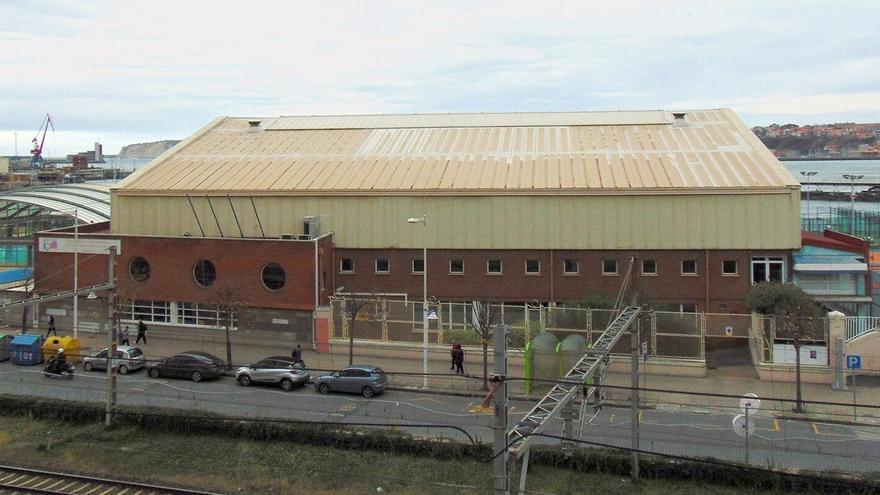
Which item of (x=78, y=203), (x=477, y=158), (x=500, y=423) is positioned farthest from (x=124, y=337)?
(x=500, y=423)

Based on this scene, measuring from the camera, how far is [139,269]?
4300 centimetres

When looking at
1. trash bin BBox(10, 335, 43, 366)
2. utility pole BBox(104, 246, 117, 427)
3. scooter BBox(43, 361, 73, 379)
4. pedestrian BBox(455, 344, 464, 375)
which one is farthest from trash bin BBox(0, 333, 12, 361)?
pedestrian BBox(455, 344, 464, 375)

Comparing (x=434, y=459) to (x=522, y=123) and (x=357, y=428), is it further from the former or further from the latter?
(x=522, y=123)

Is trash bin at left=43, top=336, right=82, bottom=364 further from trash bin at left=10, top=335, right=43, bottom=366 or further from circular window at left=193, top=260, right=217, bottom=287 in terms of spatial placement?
circular window at left=193, top=260, right=217, bottom=287

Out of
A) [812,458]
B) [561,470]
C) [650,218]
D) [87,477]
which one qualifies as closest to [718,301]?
[650,218]

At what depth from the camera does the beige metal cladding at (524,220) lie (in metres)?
39.3

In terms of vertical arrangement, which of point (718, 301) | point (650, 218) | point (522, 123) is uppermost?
point (522, 123)

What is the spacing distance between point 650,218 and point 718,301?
5241mm

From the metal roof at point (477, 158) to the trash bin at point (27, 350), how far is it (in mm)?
11960

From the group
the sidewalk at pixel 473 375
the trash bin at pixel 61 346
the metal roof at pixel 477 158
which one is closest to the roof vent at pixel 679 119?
the metal roof at pixel 477 158

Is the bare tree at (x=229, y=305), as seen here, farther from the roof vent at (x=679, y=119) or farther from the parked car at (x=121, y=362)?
the roof vent at (x=679, y=119)

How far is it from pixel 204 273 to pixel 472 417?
19.9 m

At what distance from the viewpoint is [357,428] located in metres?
25.8

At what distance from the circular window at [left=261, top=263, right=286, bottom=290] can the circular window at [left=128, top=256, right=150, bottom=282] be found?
6.94m
